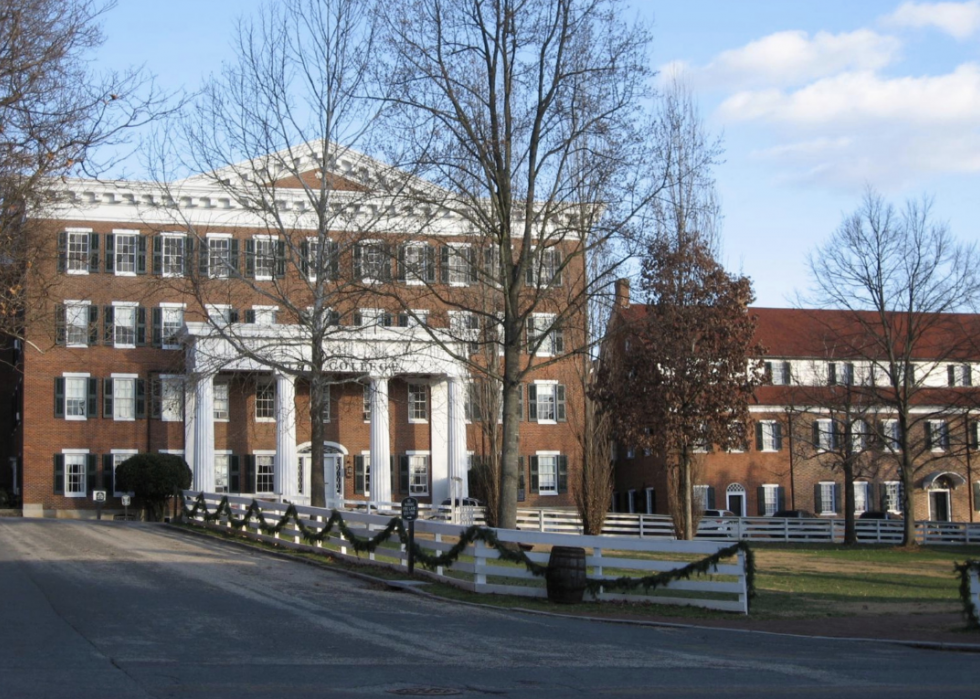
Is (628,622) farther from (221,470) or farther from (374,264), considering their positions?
(221,470)

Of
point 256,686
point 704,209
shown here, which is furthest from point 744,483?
point 256,686

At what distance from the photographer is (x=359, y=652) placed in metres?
12.7

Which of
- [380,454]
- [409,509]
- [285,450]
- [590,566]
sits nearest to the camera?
[590,566]

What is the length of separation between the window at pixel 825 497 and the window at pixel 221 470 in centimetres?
2770

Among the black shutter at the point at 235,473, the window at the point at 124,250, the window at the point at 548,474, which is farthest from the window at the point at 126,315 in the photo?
the window at the point at 548,474

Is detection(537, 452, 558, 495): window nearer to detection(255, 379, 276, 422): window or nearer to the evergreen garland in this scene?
detection(255, 379, 276, 422): window

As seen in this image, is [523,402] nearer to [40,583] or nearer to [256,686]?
[40,583]

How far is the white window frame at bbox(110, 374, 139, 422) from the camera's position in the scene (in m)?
46.4

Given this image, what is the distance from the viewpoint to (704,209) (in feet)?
126

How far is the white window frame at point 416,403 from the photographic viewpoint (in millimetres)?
48938

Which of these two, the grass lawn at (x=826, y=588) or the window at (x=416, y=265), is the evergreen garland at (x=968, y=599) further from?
the window at (x=416, y=265)

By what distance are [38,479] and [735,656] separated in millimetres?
38155

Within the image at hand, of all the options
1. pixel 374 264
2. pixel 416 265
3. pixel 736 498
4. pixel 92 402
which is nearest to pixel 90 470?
pixel 92 402

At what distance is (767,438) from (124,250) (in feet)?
99.8
